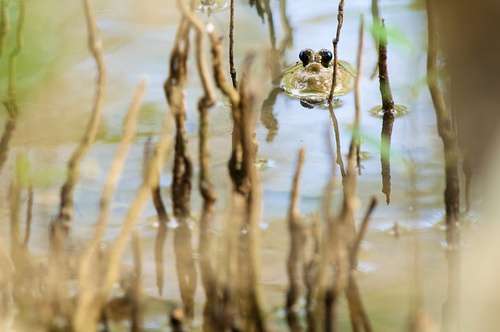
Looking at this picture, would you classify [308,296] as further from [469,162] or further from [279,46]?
[279,46]

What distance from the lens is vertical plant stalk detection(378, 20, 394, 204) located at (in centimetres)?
194

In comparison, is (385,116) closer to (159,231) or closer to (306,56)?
(306,56)

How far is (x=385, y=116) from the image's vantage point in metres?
2.33

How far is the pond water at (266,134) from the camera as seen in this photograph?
1568 millimetres

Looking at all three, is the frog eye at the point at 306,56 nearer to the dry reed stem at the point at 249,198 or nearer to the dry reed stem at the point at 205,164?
the dry reed stem at the point at 205,164

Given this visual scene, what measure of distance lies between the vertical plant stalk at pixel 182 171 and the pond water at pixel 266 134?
36 millimetres

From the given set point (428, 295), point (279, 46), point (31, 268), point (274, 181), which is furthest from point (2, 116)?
point (428, 295)

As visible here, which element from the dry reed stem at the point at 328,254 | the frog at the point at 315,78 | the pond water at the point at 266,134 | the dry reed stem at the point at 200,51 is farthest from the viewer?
the frog at the point at 315,78

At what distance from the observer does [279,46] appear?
2.96 meters

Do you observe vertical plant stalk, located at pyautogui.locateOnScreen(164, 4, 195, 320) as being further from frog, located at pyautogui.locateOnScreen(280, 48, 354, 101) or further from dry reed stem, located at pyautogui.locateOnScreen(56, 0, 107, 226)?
frog, located at pyautogui.locateOnScreen(280, 48, 354, 101)

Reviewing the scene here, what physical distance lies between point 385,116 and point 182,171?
111cm

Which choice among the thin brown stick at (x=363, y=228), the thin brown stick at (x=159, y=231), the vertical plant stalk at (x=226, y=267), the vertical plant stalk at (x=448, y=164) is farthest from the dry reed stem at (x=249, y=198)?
the vertical plant stalk at (x=448, y=164)

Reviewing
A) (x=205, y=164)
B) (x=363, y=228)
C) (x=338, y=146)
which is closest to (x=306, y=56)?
(x=338, y=146)

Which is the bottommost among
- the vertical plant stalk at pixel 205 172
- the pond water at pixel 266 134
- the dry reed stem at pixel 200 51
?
the pond water at pixel 266 134
